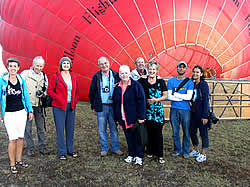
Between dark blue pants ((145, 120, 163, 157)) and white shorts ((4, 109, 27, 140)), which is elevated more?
white shorts ((4, 109, 27, 140))

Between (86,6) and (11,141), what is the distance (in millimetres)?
3204

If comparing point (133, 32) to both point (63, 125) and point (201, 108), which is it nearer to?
point (201, 108)

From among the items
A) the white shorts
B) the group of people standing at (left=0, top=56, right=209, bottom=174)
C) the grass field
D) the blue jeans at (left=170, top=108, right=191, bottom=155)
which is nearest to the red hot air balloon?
the group of people standing at (left=0, top=56, right=209, bottom=174)

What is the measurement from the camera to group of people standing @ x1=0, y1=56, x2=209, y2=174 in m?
2.93

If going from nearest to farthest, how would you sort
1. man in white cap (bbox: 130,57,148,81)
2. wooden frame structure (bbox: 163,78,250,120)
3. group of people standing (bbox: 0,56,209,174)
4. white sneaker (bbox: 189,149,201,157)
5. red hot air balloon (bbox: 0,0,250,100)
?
group of people standing (bbox: 0,56,209,174) → white sneaker (bbox: 189,149,201,157) → man in white cap (bbox: 130,57,148,81) → red hot air balloon (bbox: 0,0,250,100) → wooden frame structure (bbox: 163,78,250,120)

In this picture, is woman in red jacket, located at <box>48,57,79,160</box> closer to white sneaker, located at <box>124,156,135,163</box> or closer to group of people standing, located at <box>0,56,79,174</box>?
group of people standing, located at <box>0,56,79,174</box>

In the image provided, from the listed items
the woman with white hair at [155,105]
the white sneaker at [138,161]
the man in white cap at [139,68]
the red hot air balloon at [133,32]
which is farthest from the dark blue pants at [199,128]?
the red hot air balloon at [133,32]

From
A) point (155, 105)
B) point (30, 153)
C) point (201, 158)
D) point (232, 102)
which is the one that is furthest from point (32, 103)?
point (232, 102)

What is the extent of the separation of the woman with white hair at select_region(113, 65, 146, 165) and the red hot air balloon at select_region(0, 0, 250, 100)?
171 cm

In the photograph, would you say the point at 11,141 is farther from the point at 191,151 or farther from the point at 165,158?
the point at 191,151

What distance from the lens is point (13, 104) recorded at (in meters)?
2.88

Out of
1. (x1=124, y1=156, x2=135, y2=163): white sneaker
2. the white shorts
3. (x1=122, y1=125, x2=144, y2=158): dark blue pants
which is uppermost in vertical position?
the white shorts

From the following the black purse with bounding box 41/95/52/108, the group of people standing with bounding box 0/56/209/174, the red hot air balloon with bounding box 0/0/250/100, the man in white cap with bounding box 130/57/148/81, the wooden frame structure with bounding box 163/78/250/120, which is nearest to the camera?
the group of people standing with bounding box 0/56/209/174

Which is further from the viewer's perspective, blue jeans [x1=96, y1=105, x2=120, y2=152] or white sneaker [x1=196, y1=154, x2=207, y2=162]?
blue jeans [x1=96, y1=105, x2=120, y2=152]
